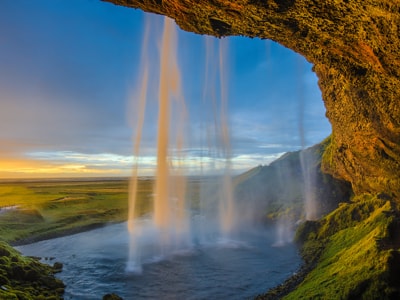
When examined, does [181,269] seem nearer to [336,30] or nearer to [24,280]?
[24,280]

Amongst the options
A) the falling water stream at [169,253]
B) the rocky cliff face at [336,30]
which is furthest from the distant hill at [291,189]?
the rocky cliff face at [336,30]

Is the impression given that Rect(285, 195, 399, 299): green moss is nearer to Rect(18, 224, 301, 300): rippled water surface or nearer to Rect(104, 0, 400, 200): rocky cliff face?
Rect(18, 224, 301, 300): rippled water surface

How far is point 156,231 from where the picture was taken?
39.3 meters

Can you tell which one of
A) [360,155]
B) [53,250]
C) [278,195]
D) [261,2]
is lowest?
[53,250]

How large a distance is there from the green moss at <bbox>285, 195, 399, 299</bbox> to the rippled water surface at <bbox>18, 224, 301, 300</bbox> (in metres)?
3.00

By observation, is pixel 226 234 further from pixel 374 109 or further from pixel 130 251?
pixel 374 109

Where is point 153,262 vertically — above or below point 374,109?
below

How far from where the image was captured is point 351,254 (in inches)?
798

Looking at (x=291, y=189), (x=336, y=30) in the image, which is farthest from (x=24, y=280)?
(x=291, y=189)


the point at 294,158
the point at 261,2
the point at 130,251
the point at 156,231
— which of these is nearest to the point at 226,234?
the point at 156,231

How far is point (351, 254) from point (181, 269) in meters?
14.1

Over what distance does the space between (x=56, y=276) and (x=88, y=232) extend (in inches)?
858

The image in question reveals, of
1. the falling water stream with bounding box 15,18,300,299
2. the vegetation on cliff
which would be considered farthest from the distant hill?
the vegetation on cliff

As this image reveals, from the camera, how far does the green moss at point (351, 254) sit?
48.0ft
